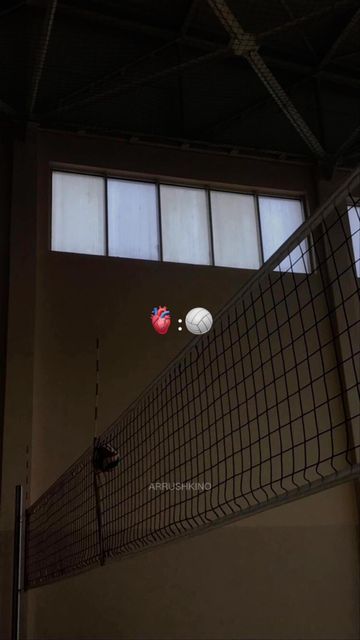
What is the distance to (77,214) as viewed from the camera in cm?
1241

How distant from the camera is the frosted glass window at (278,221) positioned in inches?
529

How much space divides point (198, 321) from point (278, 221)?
3.12m

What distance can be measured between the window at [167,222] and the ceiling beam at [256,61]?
132 cm

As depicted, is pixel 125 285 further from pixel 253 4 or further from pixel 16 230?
pixel 253 4

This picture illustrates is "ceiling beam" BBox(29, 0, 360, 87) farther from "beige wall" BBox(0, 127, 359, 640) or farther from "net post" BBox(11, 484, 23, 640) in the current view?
"net post" BBox(11, 484, 23, 640)

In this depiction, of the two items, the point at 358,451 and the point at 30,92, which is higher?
the point at 30,92

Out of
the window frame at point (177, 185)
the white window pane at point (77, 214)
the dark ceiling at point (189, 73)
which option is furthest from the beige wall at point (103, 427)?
the dark ceiling at point (189, 73)

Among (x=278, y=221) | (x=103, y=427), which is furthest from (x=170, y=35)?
(x=103, y=427)

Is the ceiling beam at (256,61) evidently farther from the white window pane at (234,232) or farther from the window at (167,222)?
the white window pane at (234,232)

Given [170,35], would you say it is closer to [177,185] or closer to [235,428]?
[177,185]

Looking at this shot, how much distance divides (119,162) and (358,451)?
252 inches

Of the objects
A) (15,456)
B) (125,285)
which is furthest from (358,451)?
(15,456)

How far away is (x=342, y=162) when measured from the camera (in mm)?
13992

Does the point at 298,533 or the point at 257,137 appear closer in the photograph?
the point at 298,533
